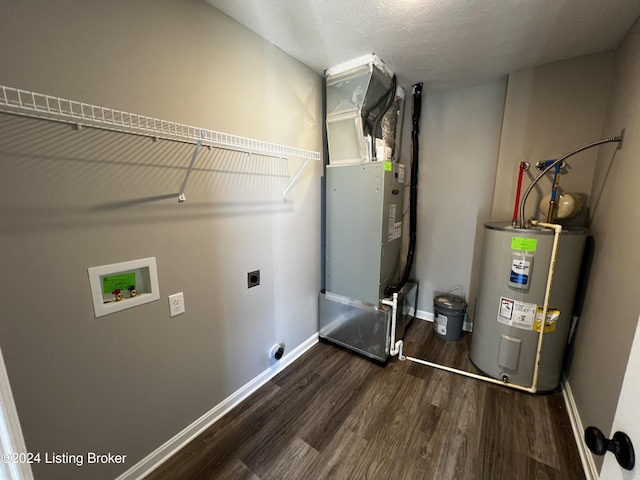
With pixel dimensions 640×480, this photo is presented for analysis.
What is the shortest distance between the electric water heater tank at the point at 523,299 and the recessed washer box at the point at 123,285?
2.21 m

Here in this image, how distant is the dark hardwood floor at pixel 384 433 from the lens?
1316mm

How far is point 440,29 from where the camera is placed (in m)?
1.52

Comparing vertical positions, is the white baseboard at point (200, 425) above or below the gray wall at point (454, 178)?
below

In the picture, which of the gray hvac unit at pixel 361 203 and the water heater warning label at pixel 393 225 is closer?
the gray hvac unit at pixel 361 203

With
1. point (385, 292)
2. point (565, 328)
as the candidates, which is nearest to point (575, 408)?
point (565, 328)

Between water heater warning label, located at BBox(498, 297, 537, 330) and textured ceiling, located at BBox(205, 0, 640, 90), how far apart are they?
68.8 inches

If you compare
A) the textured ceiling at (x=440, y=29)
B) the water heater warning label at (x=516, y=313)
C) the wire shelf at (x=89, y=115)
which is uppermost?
the textured ceiling at (x=440, y=29)

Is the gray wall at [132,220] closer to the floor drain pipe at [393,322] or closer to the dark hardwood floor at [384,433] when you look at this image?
the dark hardwood floor at [384,433]

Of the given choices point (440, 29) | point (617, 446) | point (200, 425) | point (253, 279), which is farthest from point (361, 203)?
point (200, 425)

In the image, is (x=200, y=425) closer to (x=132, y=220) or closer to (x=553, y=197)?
(x=132, y=220)

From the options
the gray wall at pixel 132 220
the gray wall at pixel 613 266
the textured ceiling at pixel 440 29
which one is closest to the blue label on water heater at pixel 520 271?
the gray wall at pixel 613 266

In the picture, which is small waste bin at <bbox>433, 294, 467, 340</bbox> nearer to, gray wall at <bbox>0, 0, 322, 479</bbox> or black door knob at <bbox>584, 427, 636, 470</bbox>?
gray wall at <bbox>0, 0, 322, 479</bbox>

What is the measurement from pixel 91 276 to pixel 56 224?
240 millimetres

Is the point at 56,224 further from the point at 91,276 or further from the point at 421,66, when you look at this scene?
the point at 421,66
